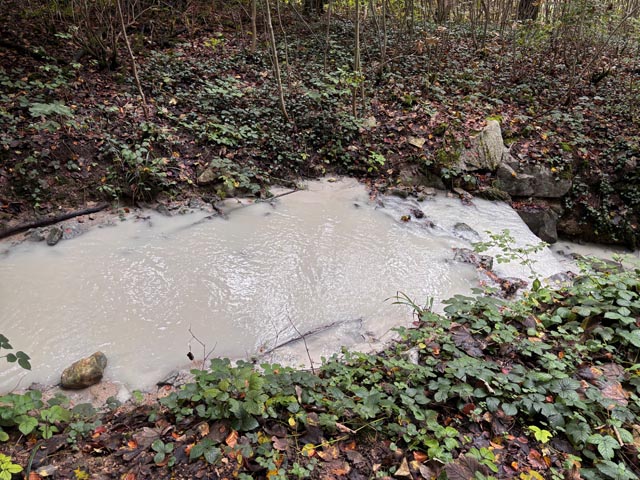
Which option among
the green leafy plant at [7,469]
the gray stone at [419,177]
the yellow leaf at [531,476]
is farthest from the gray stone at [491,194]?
the green leafy plant at [7,469]

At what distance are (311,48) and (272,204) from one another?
505cm

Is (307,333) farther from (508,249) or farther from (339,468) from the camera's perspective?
(508,249)

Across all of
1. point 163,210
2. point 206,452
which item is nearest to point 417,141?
point 163,210

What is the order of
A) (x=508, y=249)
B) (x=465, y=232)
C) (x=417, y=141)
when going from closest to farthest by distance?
(x=508, y=249), (x=465, y=232), (x=417, y=141)

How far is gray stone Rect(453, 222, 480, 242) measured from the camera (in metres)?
5.39

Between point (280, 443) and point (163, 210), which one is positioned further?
point (163, 210)

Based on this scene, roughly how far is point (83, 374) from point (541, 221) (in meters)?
6.72

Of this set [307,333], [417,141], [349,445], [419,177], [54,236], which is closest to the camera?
[349,445]

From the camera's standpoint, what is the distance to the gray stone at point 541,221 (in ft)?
21.3

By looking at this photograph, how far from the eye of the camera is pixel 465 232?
18.0 feet

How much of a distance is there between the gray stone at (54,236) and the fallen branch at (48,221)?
212 millimetres

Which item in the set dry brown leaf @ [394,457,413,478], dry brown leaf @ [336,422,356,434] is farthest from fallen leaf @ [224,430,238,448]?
dry brown leaf @ [394,457,413,478]

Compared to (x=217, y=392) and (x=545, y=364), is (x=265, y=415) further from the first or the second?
(x=545, y=364)

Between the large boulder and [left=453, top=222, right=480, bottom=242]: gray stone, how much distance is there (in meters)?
1.49
